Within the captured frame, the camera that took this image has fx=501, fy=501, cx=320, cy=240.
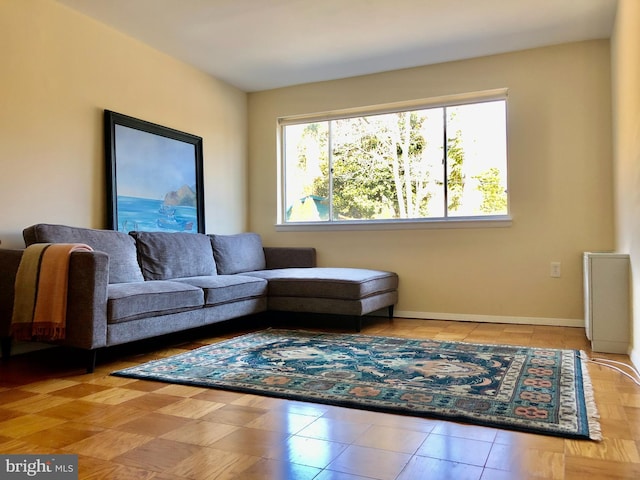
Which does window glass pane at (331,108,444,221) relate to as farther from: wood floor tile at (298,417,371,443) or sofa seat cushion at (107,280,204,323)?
wood floor tile at (298,417,371,443)

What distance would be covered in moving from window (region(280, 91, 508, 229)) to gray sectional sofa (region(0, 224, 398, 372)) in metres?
0.61

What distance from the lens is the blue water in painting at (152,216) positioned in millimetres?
3721

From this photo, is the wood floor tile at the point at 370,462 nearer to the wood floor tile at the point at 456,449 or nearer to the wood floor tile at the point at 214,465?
the wood floor tile at the point at 456,449

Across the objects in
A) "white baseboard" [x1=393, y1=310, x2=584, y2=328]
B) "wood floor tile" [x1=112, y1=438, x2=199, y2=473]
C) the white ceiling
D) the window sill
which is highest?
the white ceiling

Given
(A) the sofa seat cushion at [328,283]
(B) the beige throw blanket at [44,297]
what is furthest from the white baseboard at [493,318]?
(B) the beige throw blanket at [44,297]

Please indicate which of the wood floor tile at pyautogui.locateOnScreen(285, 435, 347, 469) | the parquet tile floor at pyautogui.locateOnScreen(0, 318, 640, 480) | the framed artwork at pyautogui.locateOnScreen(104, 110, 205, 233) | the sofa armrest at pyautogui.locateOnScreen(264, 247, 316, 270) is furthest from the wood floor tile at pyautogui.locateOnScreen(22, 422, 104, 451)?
the sofa armrest at pyautogui.locateOnScreen(264, 247, 316, 270)

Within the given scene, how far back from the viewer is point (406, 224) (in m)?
4.49

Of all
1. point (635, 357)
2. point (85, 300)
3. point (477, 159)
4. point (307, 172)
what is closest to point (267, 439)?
point (85, 300)

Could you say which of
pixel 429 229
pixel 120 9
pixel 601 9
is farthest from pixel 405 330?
pixel 120 9

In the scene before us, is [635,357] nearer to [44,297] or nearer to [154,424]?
[154,424]

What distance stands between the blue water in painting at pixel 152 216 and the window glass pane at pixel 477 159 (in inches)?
89.8

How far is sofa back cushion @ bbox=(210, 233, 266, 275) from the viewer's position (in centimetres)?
427

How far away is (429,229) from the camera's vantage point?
441 cm

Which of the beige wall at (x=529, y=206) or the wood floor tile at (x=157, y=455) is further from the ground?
the beige wall at (x=529, y=206)
